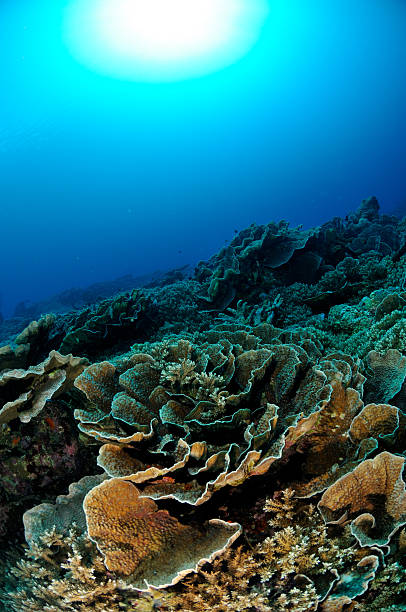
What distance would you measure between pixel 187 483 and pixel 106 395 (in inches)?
40.4

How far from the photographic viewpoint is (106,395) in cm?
270

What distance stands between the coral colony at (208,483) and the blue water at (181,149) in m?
82.9

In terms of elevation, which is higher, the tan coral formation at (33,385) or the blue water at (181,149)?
the blue water at (181,149)

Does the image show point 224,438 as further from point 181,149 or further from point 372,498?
point 181,149

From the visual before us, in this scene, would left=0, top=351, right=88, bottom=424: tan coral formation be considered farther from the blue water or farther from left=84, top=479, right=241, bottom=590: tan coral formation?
the blue water

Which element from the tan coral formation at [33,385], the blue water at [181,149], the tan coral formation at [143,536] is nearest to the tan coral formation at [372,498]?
the tan coral formation at [143,536]

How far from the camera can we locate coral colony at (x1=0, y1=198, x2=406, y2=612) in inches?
76.0

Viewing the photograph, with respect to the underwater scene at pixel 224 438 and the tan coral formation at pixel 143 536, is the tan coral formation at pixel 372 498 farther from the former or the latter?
the tan coral formation at pixel 143 536

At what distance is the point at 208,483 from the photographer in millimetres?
1778

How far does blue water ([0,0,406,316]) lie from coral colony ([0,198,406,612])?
82.9 m

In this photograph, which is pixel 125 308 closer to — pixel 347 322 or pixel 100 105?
pixel 347 322

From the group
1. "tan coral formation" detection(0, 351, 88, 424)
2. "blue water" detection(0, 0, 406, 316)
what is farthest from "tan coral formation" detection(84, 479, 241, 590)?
"blue water" detection(0, 0, 406, 316)

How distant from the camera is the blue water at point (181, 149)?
91.4 m

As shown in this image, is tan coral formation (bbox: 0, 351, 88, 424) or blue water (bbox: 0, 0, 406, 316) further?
blue water (bbox: 0, 0, 406, 316)
